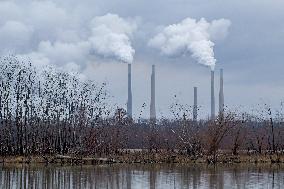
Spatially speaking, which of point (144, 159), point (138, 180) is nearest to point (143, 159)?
point (144, 159)

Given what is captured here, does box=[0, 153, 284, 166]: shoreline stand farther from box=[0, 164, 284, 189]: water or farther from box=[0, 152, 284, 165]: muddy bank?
box=[0, 164, 284, 189]: water

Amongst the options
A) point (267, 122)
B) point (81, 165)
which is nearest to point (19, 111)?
point (81, 165)

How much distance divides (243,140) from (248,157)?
816 cm

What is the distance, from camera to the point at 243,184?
3372 cm

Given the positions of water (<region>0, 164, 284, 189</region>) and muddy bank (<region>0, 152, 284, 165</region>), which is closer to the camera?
water (<region>0, 164, 284, 189</region>)

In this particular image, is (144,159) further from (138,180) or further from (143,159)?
(138,180)

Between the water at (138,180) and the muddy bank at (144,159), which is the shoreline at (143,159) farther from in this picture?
the water at (138,180)

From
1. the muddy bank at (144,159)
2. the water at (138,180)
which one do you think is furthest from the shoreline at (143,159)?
the water at (138,180)

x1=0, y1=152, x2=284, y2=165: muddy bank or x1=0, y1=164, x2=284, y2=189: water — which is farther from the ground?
x1=0, y1=152, x2=284, y2=165: muddy bank

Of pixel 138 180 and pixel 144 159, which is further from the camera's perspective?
pixel 144 159

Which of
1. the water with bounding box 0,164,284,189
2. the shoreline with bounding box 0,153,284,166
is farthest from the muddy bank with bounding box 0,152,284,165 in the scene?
the water with bounding box 0,164,284,189

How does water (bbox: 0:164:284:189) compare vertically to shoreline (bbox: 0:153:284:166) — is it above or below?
below

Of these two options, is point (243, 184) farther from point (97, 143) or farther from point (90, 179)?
point (97, 143)

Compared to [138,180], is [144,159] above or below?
above
